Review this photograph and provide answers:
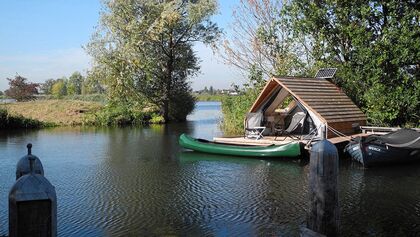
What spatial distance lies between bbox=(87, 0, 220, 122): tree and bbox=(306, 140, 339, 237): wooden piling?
26158 mm

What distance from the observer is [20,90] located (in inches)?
1662

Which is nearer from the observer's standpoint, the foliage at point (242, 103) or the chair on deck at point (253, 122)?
the chair on deck at point (253, 122)

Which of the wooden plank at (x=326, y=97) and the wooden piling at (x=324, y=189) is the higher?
the wooden plank at (x=326, y=97)

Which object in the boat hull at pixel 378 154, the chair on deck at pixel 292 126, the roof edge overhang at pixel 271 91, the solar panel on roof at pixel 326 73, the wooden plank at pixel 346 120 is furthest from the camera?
the solar panel on roof at pixel 326 73

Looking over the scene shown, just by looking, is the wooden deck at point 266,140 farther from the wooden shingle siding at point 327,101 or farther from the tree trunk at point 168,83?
the tree trunk at point 168,83

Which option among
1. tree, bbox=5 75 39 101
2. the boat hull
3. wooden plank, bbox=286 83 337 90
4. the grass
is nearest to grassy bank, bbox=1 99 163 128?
the grass

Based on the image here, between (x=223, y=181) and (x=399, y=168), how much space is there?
519cm

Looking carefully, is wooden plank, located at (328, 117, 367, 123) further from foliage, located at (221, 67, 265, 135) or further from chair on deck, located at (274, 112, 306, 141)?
foliage, located at (221, 67, 265, 135)

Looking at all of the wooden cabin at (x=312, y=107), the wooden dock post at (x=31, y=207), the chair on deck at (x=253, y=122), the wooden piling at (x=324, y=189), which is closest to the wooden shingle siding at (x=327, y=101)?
the wooden cabin at (x=312, y=107)

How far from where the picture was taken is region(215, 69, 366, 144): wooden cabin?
1464cm

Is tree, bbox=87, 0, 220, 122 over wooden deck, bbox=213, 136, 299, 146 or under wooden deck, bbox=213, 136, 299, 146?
over

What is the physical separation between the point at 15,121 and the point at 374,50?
2153 centimetres

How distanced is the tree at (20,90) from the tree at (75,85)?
17.1m

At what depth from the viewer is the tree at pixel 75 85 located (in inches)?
2449
